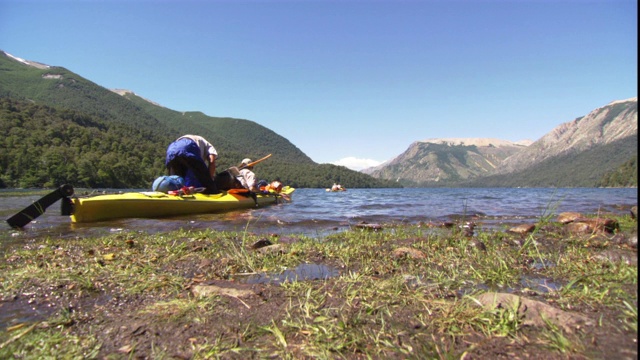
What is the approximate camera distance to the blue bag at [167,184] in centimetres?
1261

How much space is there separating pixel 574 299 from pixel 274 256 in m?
3.25

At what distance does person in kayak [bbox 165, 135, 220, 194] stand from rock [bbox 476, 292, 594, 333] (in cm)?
1224

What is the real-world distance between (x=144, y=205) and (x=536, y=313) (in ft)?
37.0

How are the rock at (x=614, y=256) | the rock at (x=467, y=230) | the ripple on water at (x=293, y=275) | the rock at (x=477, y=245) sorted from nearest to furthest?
the ripple on water at (x=293, y=275) < the rock at (x=614, y=256) < the rock at (x=477, y=245) < the rock at (x=467, y=230)

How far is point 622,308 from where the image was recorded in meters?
2.20

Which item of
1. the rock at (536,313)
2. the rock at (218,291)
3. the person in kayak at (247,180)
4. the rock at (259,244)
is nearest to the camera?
the rock at (536,313)

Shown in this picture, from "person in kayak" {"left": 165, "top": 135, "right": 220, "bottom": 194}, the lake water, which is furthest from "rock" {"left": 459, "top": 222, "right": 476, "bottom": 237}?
"person in kayak" {"left": 165, "top": 135, "right": 220, "bottom": 194}

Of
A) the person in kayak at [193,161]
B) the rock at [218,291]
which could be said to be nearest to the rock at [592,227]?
the rock at [218,291]

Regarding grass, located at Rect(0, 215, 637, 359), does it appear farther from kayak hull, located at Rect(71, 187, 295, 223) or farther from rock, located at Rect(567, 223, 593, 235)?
kayak hull, located at Rect(71, 187, 295, 223)

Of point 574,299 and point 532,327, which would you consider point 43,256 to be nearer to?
point 532,327

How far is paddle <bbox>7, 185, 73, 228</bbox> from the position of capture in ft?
25.5

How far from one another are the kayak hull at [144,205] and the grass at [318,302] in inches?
213

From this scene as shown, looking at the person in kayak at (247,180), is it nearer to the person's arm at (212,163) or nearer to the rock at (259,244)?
the person's arm at (212,163)

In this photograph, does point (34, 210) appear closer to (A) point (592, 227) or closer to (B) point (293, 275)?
(B) point (293, 275)
